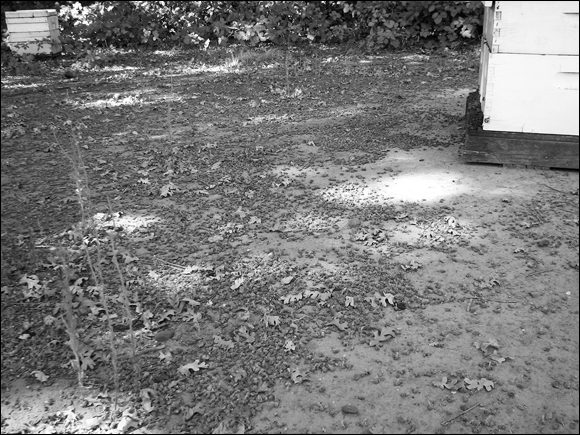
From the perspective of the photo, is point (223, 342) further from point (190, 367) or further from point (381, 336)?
point (381, 336)

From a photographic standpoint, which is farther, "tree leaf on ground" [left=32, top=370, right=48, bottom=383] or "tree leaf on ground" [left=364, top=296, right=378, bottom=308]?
"tree leaf on ground" [left=364, top=296, right=378, bottom=308]

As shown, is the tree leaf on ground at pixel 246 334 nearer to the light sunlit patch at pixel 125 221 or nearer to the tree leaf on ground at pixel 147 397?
the tree leaf on ground at pixel 147 397

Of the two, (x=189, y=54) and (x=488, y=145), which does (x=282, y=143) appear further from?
(x=189, y=54)

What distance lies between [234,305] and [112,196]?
180 cm

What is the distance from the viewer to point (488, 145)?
4.29 m

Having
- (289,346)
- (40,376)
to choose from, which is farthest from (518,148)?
(40,376)

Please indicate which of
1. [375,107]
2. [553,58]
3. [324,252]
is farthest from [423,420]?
[375,107]

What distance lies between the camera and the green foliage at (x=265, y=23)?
9.24m

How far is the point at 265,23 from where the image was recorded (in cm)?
980

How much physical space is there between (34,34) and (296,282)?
8.32 m

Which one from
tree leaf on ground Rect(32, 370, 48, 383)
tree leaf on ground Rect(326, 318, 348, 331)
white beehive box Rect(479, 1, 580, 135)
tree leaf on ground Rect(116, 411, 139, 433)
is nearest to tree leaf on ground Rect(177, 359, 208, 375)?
tree leaf on ground Rect(116, 411, 139, 433)

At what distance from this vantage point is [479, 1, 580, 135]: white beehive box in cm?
377

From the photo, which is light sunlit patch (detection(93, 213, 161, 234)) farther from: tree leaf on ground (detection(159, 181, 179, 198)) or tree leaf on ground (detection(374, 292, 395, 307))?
tree leaf on ground (detection(374, 292, 395, 307))

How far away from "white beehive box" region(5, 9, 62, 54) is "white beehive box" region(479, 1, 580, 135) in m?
7.79
